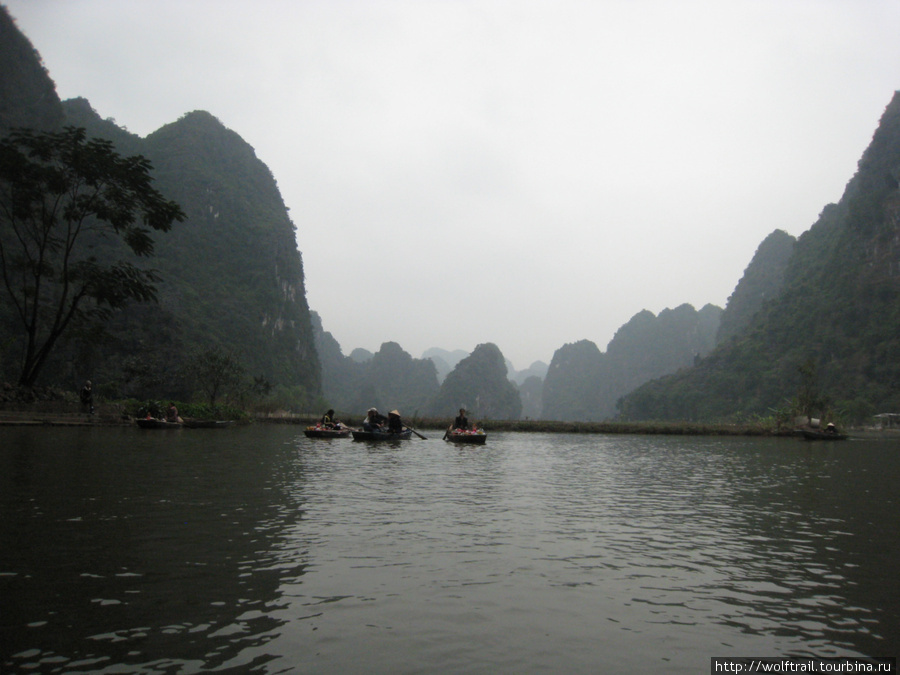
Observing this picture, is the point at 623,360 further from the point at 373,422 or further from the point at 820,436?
the point at 373,422

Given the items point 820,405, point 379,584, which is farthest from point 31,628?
point 820,405

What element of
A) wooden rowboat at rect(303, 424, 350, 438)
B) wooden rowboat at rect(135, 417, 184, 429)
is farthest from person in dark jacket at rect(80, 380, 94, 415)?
wooden rowboat at rect(303, 424, 350, 438)

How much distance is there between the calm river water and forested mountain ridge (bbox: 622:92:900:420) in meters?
61.9

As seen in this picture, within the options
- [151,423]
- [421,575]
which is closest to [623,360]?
[151,423]

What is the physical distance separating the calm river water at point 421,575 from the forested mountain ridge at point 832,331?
203 feet

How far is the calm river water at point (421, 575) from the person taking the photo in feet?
12.3

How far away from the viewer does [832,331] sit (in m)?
76.8

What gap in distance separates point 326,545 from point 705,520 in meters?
5.44

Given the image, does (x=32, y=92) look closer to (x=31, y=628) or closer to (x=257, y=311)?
(x=257, y=311)

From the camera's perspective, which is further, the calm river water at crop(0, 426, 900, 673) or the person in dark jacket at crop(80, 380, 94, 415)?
the person in dark jacket at crop(80, 380, 94, 415)

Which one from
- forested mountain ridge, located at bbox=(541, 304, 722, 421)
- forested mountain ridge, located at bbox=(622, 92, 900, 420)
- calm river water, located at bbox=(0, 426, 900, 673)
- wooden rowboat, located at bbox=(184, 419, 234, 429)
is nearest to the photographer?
calm river water, located at bbox=(0, 426, 900, 673)

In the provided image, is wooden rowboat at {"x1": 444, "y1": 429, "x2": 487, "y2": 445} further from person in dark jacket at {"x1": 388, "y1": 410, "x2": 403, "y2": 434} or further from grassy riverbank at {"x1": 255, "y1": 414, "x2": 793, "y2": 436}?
grassy riverbank at {"x1": 255, "y1": 414, "x2": 793, "y2": 436}

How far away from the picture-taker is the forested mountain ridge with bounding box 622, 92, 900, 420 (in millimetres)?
68125

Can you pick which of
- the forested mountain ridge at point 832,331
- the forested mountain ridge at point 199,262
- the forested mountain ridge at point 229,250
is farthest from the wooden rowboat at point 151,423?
the forested mountain ridge at point 832,331
